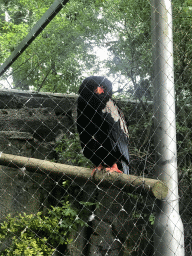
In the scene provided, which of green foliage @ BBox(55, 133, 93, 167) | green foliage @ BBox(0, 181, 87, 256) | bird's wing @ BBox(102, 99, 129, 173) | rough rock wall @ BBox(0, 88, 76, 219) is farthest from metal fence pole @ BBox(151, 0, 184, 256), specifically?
green foliage @ BBox(55, 133, 93, 167)

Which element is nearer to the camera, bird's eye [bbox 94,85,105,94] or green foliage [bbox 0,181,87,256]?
bird's eye [bbox 94,85,105,94]

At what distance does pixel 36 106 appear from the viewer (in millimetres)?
2721

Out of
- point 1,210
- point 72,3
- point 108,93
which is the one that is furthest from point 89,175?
point 72,3

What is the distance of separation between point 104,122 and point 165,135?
0.47m

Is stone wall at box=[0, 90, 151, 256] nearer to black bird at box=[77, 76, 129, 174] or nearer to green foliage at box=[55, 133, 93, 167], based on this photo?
green foliage at box=[55, 133, 93, 167]

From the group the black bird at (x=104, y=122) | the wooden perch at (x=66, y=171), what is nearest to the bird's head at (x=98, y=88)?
the black bird at (x=104, y=122)

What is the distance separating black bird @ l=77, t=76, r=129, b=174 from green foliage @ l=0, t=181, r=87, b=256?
595 millimetres

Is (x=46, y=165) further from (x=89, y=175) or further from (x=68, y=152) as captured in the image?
(x=68, y=152)

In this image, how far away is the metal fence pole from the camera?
1265mm

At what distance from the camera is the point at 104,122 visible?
1.68 m

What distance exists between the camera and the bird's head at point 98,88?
167 cm

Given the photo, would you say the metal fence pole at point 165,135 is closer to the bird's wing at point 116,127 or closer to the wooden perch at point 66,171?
the wooden perch at point 66,171

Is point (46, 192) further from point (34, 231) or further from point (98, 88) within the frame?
point (98, 88)

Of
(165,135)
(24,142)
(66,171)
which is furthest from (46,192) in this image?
(165,135)
